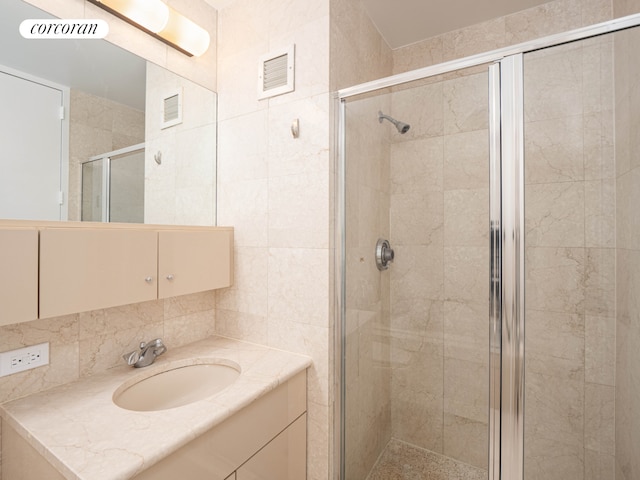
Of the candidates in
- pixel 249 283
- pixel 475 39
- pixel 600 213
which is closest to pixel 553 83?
pixel 600 213

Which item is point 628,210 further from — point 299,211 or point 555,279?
point 299,211

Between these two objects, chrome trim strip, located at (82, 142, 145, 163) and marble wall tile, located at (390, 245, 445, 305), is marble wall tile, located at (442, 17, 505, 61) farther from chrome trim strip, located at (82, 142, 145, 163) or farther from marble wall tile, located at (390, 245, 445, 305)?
chrome trim strip, located at (82, 142, 145, 163)

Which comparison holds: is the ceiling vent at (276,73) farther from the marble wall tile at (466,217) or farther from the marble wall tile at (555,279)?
the marble wall tile at (555,279)

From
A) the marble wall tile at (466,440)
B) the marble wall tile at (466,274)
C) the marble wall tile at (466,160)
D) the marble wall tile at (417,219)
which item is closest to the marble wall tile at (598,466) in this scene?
the marble wall tile at (466,440)

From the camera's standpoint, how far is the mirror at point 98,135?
1.00 metres

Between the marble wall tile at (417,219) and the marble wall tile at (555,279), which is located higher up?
the marble wall tile at (417,219)

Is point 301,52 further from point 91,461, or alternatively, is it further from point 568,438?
point 568,438

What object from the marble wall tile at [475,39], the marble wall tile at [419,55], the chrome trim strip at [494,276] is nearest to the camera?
the chrome trim strip at [494,276]

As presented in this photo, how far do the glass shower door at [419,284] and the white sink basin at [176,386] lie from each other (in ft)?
1.83

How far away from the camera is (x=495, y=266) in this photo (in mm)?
1113

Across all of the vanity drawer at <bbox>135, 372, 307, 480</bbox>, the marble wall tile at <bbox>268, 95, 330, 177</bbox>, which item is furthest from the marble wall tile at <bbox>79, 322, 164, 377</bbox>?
the marble wall tile at <bbox>268, 95, 330, 177</bbox>

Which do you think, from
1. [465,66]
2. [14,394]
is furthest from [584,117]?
[14,394]

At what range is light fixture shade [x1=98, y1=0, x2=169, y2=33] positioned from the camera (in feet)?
4.19

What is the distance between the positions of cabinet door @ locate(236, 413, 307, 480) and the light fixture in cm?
177
